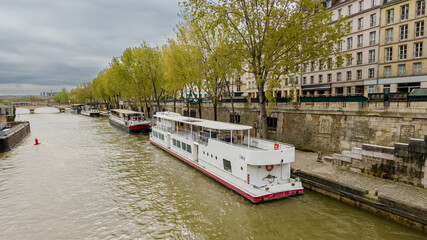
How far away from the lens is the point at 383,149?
1350cm

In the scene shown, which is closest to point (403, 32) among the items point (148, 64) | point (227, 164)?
point (227, 164)

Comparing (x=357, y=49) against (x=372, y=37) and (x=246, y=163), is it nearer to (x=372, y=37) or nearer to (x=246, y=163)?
(x=372, y=37)

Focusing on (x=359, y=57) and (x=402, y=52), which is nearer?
(x=402, y=52)

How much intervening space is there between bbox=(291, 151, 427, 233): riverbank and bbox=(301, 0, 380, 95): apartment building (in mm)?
16074

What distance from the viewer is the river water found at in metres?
10.6

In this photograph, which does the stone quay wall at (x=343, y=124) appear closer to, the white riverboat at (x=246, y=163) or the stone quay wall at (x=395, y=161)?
the stone quay wall at (x=395, y=161)

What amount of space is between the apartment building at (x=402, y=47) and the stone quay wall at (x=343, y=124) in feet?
39.2

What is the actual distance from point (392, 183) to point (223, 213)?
382 inches

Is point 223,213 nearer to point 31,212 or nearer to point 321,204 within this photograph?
point 321,204

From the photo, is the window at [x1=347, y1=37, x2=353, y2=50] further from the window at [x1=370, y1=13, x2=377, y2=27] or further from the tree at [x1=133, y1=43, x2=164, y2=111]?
the tree at [x1=133, y1=43, x2=164, y2=111]

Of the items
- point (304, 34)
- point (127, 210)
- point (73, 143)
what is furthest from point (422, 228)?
point (73, 143)

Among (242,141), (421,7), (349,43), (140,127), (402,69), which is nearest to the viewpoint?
(242,141)

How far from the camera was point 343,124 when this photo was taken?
725 inches

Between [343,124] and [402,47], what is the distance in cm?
1652
